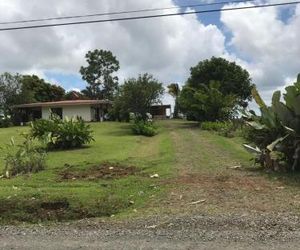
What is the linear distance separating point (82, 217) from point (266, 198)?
11.1 feet

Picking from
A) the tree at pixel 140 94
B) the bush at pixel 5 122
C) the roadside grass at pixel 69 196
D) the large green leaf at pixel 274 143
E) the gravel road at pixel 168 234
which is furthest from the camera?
the bush at pixel 5 122

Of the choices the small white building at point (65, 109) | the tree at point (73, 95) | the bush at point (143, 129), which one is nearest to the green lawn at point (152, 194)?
the bush at point (143, 129)

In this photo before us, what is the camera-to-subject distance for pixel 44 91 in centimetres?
7825

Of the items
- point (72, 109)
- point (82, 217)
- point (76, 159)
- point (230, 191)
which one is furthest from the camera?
point (72, 109)

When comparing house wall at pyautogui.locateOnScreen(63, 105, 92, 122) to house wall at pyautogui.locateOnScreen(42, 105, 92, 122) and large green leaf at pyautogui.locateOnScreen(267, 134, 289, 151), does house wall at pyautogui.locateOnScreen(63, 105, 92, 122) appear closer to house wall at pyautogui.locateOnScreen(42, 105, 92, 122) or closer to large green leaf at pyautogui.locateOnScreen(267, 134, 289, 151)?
house wall at pyautogui.locateOnScreen(42, 105, 92, 122)

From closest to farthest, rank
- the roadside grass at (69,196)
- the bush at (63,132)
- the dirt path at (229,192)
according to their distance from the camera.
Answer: the dirt path at (229,192), the roadside grass at (69,196), the bush at (63,132)

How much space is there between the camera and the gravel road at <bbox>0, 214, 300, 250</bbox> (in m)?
7.18

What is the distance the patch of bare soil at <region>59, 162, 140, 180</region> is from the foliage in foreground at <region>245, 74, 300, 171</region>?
3.43 metres

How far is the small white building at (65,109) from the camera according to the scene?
62031 mm

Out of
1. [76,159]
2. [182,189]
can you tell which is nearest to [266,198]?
[182,189]

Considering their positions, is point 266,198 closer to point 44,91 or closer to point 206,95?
point 206,95

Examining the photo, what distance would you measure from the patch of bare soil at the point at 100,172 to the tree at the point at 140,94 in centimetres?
2810

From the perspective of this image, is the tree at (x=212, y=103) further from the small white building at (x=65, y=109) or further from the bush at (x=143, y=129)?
the small white building at (x=65, y=109)

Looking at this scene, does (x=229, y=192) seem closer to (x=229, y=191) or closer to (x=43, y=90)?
(x=229, y=191)
